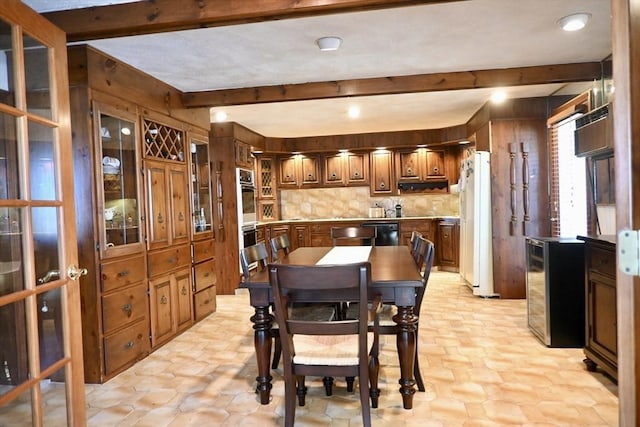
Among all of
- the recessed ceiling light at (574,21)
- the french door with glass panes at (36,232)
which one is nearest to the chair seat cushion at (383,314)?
the french door with glass panes at (36,232)

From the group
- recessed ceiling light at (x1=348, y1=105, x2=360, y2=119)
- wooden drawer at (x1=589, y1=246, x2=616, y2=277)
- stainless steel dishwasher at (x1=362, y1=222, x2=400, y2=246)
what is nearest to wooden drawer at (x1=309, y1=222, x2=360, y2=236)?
stainless steel dishwasher at (x1=362, y1=222, x2=400, y2=246)

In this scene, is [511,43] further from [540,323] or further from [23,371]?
[23,371]

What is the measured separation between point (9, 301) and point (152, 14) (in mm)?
1603

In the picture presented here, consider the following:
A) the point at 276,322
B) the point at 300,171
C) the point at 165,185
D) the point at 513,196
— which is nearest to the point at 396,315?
the point at 276,322

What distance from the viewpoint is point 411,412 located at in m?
2.28

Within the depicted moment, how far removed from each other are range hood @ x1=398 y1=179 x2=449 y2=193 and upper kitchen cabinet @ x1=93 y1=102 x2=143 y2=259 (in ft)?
15.8

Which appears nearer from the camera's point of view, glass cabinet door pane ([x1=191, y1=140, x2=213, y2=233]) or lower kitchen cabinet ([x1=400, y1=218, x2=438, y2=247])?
glass cabinet door pane ([x1=191, y1=140, x2=213, y2=233])

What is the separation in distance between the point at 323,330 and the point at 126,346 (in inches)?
76.5

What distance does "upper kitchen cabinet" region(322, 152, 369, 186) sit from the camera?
7207mm

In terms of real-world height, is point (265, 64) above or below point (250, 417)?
above

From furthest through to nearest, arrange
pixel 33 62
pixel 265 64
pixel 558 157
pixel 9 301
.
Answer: pixel 558 157 < pixel 265 64 < pixel 33 62 < pixel 9 301

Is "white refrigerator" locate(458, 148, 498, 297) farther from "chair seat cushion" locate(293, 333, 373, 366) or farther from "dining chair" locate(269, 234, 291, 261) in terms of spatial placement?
"chair seat cushion" locate(293, 333, 373, 366)

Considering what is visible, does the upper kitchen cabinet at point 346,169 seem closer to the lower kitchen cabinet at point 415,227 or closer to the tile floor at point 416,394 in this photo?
the lower kitchen cabinet at point 415,227

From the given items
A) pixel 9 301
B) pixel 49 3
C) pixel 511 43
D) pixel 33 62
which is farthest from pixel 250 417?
pixel 511 43
